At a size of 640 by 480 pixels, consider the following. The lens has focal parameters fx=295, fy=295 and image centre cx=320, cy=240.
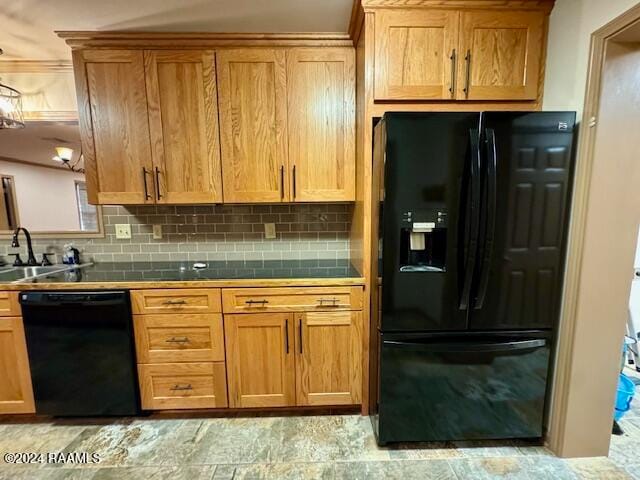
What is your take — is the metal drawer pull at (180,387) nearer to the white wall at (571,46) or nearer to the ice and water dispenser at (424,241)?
the ice and water dispenser at (424,241)

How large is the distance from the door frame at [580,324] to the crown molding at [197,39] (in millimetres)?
1259

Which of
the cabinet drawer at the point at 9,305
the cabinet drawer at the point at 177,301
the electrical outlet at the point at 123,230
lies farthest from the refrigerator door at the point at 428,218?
the cabinet drawer at the point at 9,305

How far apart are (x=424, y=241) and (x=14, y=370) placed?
248 centimetres

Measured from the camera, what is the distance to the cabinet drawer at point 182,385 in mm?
1792

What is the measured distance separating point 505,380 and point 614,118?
135 centimetres

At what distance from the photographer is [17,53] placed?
1993mm

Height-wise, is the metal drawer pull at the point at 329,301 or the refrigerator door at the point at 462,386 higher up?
the metal drawer pull at the point at 329,301

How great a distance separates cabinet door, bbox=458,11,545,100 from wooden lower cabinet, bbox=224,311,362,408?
145 cm

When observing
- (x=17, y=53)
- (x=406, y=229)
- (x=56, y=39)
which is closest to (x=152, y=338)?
(x=406, y=229)

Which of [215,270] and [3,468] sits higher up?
[215,270]

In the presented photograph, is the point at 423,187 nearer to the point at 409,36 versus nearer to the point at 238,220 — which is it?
the point at 409,36

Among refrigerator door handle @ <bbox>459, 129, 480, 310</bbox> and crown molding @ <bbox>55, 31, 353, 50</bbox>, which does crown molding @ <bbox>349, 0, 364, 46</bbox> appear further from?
refrigerator door handle @ <bbox>459, 129, 480, 310</bbox>

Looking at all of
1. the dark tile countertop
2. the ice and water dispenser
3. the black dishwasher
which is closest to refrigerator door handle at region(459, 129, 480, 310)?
the ice and water dispenser

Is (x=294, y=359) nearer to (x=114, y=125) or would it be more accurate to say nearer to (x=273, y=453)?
(x=273, y=453)
